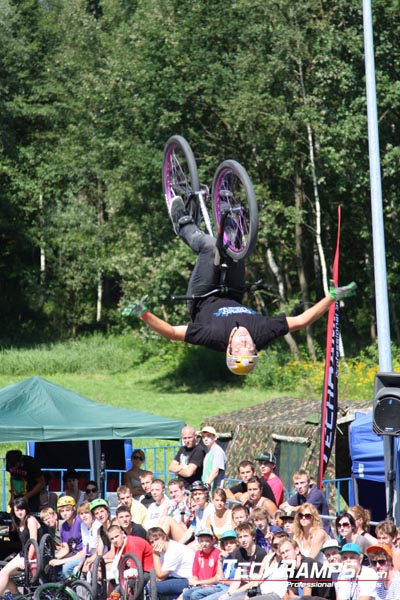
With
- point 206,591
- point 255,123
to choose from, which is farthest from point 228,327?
point 255,123

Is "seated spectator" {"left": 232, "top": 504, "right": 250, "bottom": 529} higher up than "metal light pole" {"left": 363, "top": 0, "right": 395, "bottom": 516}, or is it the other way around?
"metal light pole" {"left": 363, "top": 0, "right": 395, "bottom": 516}

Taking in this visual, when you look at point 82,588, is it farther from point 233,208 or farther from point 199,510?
point 233,208

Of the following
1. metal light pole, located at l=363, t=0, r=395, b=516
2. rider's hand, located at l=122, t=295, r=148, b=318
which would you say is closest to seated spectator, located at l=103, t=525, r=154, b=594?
rider's hand, located at l=122, t=295, r=148, b=318

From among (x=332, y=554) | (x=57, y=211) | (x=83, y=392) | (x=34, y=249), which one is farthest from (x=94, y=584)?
(x=34, y=249)

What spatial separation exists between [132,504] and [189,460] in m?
1.33

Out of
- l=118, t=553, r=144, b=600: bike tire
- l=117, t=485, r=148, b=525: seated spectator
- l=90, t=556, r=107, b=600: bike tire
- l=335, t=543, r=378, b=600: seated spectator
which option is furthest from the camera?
l=117, t=485, r=148, b=525: seated spectator

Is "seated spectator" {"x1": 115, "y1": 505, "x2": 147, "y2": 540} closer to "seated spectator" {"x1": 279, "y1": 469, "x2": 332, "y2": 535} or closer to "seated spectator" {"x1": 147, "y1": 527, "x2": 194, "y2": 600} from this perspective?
"seated spectator" {"x1": 147, "y1": 527, "x2": 194, "y2": 600}

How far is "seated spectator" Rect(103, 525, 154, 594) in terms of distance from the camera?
9.98m

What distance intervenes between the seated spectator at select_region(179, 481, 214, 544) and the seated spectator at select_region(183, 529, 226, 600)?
814mm

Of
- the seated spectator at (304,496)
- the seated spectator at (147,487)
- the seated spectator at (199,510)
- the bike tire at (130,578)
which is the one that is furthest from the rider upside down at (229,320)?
the seated spectator at (147,487)


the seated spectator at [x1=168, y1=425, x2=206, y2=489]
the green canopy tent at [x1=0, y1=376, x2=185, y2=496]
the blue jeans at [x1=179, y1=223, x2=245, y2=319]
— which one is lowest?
the seated spectator at [x1=168, y1=425, x2=206, y2=489]

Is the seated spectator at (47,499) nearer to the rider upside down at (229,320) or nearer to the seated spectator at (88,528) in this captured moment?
the seated spectator at (88,528)

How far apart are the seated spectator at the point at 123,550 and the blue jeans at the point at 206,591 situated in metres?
0.47

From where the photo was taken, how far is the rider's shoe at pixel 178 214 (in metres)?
10.7
